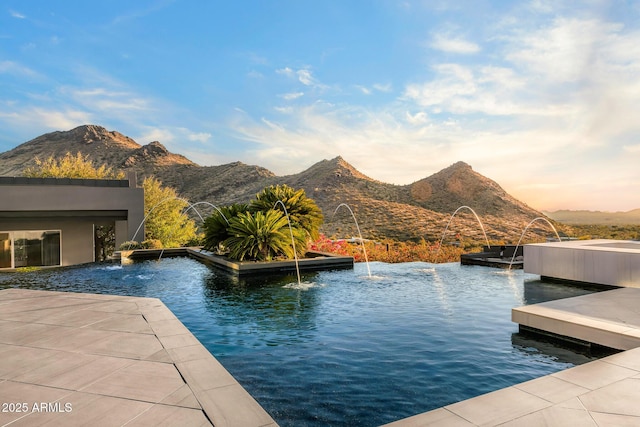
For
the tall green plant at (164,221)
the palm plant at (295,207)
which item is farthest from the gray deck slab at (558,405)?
the tall green plant at (164,221)

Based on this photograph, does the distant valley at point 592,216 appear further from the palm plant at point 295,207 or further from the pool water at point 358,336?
the pool water at point 358,336

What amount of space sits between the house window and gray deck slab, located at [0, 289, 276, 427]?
47.7 feet

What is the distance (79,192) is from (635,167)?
31.5 metres

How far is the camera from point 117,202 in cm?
1820

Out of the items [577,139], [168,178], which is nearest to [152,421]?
[577,139]

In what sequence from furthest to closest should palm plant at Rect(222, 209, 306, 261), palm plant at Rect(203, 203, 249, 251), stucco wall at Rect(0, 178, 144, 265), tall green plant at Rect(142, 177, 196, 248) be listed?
tall green plant at Rect(142, 177, 196, 248) < stucco wall at Rect(0, 178, 144, 265) < palm plant at Rect(203, 203, 249, 251) < palm plant at Rect(222, 209, 306, 261)

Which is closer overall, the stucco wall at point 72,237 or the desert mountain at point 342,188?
the stucco wall at point 72,237

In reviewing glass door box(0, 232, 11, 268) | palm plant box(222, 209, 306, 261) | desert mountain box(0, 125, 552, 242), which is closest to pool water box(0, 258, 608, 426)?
palm plant box(222, 209, 306, 261)

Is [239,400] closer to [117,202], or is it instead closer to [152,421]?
[152,421]

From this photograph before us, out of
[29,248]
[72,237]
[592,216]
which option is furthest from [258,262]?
[592,216]

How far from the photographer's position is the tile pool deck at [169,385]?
2.82 m

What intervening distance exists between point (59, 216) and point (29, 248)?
1980 millimetres

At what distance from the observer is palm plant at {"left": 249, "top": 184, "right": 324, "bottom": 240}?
1606cm

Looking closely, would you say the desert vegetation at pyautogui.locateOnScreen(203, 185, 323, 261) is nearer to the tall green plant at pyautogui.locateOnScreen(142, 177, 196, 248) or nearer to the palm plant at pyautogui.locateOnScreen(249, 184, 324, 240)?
the palm plant at pyautogui.locateOnScreen(249, 184, 324, 240)
